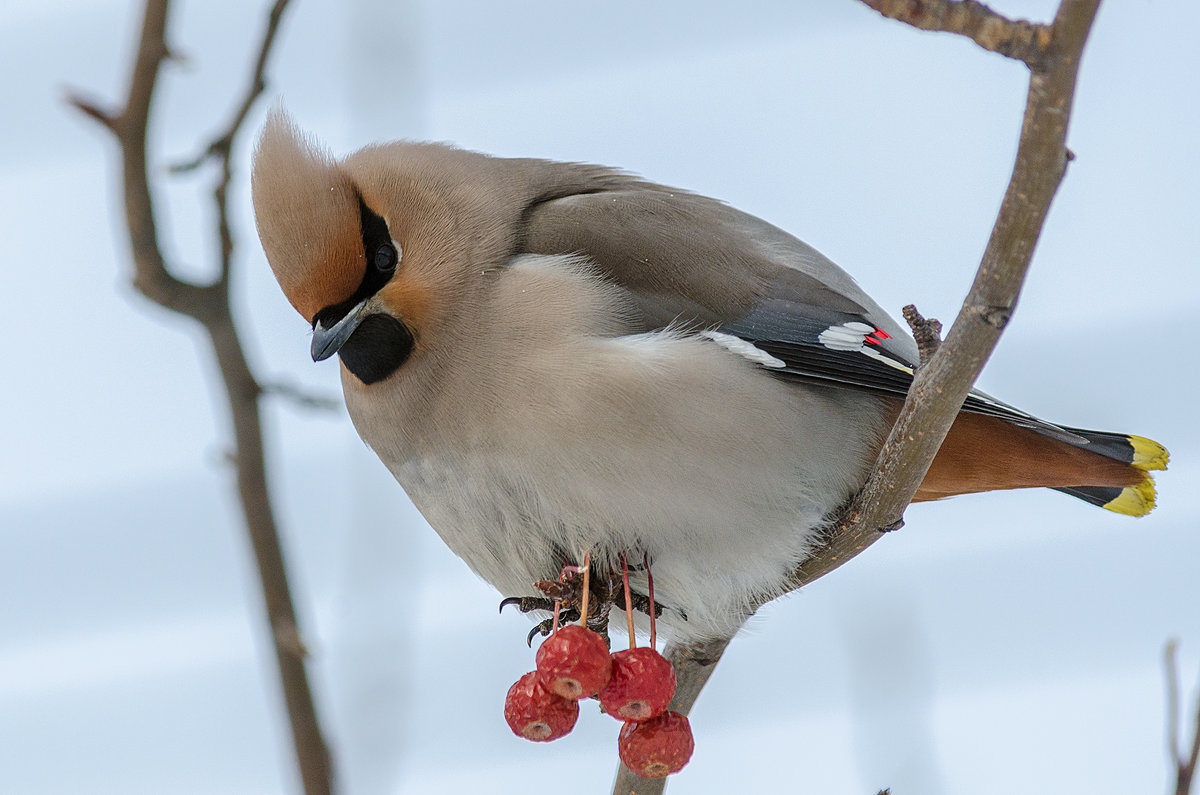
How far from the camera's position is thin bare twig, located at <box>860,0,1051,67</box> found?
1.38 m

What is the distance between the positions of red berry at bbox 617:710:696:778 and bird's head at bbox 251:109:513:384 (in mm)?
869

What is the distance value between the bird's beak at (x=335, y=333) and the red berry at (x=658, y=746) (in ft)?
2.92

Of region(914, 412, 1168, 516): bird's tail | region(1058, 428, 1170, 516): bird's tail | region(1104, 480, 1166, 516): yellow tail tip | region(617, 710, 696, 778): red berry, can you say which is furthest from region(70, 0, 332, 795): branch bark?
region(1104, 480, 1166, 516): yellow tail tip

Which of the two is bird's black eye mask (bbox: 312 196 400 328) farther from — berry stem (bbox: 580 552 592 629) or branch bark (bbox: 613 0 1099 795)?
branch bark (bbox: 613 0 1099 795)

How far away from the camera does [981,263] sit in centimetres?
176

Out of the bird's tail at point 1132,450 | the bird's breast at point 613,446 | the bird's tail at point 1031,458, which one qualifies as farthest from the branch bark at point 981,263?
the bird's tail at point 1132,450

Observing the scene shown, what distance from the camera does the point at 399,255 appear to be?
8.89 ft

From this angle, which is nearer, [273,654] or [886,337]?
[273,654]

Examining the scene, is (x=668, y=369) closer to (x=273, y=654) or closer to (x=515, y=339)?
(x=515, y=339)

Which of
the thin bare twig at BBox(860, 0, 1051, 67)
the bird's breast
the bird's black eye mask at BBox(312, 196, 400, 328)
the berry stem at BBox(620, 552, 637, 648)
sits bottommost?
the berry stem at BBox(620, 552, 637, 648)

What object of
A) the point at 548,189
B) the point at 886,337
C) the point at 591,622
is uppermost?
the point at 548,189

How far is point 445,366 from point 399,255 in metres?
0.27

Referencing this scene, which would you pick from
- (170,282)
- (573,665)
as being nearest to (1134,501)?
(573,665)

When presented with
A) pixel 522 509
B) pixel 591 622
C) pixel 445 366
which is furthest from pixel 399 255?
pixel 591 622
